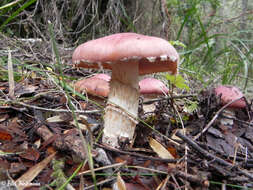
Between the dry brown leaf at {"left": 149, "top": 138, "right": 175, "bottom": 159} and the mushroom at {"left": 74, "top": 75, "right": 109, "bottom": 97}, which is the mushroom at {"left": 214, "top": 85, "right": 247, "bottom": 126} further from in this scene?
the mushroom at {"left": 74, "top": 75, "right": 109, "bottom": 97}

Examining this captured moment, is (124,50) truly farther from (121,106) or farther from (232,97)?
(232,97)

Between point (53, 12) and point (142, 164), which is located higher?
point (53, 12)

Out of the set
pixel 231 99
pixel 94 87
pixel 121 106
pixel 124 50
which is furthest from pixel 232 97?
pixel 124 50

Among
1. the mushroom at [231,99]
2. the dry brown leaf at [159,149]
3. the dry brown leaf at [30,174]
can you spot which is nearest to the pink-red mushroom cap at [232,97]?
the mushroom at [231,99]

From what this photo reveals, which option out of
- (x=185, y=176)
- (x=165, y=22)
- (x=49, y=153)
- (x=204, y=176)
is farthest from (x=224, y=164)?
(x=165, y=22)

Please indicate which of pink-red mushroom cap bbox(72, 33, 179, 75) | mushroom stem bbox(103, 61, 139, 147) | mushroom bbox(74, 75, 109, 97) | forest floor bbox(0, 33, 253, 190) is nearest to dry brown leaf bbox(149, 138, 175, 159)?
forest floor bbox(0, 33, 253, 190)

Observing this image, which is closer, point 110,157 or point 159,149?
point 110,157

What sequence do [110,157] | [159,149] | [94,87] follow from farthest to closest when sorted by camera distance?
[94,87]
[159,149]
[110,157]

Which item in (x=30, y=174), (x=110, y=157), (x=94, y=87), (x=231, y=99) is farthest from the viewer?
(x=94, y=87)

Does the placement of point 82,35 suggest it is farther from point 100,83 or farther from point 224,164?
point 224,164
